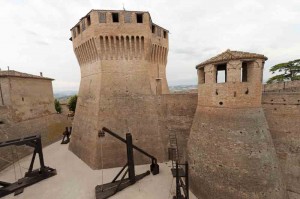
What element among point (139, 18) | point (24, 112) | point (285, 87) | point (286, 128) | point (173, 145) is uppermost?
point (139, 18)

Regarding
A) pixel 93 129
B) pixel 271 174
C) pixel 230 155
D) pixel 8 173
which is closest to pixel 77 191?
pixel 93 129

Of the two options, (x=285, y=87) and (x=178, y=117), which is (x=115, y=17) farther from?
(x=285, y=87)

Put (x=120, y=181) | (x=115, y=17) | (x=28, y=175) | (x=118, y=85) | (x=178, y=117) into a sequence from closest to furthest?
(x=120, y=181)
(x=28, y=175)
(x=178, y=117)
(x=115, y=17)
(x=118, y=85)

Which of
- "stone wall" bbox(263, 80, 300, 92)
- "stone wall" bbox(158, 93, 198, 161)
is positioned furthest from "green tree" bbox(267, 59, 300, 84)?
"stone wall" bbox(158, 93, 198, 161)

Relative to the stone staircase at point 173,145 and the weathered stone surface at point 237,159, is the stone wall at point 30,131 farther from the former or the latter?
the weathered stone surface at point 237,159

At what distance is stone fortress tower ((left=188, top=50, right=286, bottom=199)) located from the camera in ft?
24.7

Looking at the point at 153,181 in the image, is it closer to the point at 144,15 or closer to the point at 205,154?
the point at 205,154

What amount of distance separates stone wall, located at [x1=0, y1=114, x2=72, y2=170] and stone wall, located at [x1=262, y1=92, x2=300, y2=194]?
18428 mm

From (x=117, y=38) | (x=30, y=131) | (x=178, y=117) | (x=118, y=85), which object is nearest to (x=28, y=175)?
(x=30, y=131)

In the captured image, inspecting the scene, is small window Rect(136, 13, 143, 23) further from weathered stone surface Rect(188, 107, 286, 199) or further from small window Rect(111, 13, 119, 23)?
weathered stone surface Rect(188, 107, 286, 199)

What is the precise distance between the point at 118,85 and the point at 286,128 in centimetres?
1096

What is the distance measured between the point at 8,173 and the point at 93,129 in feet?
21.5

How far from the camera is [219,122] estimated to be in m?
8.37

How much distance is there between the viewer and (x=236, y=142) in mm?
7836
